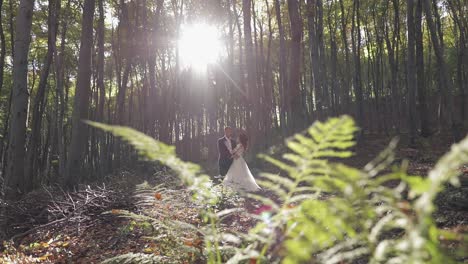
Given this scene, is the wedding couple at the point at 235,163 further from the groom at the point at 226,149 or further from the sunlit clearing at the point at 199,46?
the sunlit clearing at the point at 199,46

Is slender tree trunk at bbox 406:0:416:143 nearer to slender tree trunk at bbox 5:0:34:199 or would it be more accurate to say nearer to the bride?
the bride

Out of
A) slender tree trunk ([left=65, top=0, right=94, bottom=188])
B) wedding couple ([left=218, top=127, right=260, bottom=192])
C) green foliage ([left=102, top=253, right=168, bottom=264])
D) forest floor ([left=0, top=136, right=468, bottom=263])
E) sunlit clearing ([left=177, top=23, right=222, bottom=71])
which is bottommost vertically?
forest floor ([left=0, top=136, right=468, bottom=263])

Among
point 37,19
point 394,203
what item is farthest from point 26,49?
point 37,19

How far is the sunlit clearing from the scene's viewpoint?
77.7ft

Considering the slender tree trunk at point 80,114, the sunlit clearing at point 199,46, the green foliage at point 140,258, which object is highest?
the sunlit clearing at point 199,46

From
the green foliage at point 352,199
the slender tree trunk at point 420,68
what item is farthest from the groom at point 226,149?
the green foliage at point 352,199

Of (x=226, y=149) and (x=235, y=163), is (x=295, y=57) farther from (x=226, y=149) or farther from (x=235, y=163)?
(x=235, y=163)

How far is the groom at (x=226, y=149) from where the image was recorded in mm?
9672

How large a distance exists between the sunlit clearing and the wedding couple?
515 inches

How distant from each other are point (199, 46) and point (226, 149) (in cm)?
1719

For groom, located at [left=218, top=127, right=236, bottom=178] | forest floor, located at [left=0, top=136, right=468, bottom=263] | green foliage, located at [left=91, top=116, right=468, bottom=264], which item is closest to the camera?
green foliage, located at [left=91, top=116, right=468, bottom=264]

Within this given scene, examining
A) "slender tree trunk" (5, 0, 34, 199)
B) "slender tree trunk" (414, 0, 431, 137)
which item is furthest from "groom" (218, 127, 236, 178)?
"slender tree trunk" (414, 0, 431, 137)

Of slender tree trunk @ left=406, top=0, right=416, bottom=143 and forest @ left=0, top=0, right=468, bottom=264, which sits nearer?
forest @ left=0, top=0, right=468, bottom=264

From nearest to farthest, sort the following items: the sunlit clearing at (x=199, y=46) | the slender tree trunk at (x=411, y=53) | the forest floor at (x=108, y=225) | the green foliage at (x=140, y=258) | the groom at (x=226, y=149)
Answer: the green foliage at (x=140, y=258), the forest floor at (x=108, y=225), the groom at (x=226, y=149), the slender tree trunk at (x=411, y=53), the sunlit clearing at (x=199, y=46)
